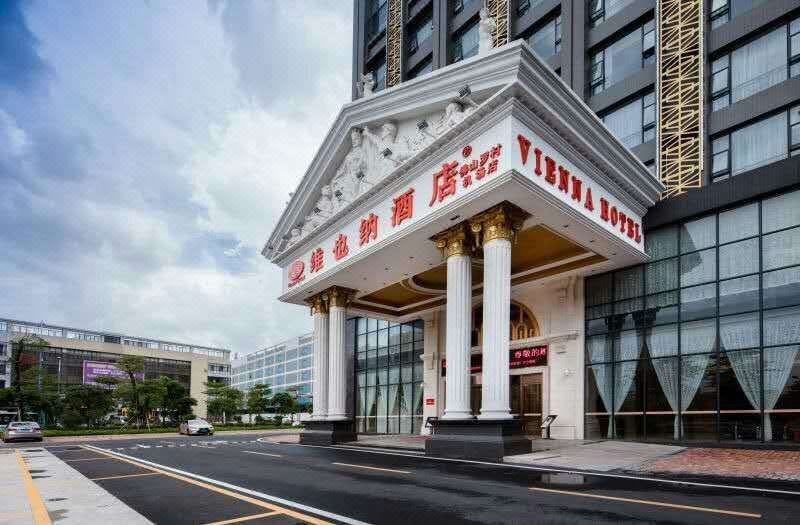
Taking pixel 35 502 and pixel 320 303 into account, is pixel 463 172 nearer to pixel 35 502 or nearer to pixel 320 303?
pixel 35 502

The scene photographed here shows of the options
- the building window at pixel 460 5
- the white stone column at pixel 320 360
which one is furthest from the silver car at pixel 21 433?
the building window at pixel 460 5

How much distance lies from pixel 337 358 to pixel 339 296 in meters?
2.89

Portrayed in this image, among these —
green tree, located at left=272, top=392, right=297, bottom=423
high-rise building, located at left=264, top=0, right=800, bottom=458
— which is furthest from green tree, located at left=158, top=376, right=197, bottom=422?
high-rise building, located at left=264, top=0, right=800, bottom=458

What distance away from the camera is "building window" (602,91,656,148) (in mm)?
23422

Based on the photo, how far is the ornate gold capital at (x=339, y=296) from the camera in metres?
27.3

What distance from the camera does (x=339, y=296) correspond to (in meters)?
27.4

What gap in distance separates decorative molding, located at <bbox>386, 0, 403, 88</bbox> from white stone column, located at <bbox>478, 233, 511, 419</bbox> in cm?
2668

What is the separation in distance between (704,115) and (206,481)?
20.5 m

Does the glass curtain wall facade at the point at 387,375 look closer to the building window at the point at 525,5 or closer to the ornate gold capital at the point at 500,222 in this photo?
the ornate gold capital at the point at 500,222

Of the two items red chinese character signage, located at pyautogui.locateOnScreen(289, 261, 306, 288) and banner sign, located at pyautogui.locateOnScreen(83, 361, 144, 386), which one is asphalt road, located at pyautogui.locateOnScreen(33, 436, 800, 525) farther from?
banner sign, located at pyautogui.locateOnScreen(83, 361, 144, 386)

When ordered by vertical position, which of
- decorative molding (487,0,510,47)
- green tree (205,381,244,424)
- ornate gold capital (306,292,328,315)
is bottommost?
green tree (205,381,244,424)

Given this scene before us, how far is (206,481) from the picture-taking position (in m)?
11.4

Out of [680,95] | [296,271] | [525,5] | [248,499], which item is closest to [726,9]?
[680,95]

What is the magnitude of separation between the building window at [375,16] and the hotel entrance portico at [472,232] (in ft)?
75.7
